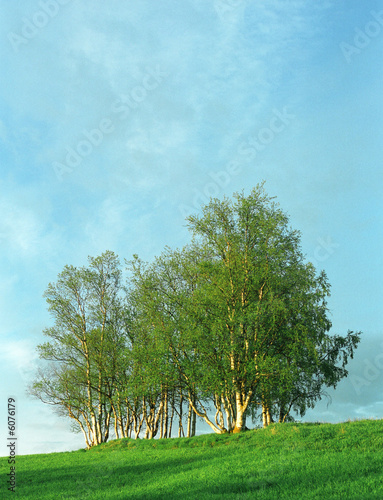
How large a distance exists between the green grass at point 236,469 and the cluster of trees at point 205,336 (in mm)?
4116

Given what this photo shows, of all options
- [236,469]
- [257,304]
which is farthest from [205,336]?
[236,469]

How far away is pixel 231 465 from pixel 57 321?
23322 millimetres

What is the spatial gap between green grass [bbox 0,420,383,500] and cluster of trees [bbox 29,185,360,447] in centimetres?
412

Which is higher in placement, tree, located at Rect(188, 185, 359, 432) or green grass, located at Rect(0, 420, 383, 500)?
tree, located at Rect(188, 185, 359, 432)

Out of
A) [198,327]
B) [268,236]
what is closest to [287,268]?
[268,236]

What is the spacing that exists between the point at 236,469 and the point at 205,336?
38.5 feet

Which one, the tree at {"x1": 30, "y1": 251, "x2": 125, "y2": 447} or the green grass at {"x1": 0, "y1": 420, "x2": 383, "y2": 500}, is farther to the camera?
the tree at {"x1": 30, "y1": 251, "x2": 125, "y2": 447}

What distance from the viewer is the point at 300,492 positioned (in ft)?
37.1

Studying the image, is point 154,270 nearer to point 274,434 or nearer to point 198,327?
point 198,327

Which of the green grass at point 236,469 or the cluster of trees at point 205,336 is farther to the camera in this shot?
the cluster of trees at point 205,336

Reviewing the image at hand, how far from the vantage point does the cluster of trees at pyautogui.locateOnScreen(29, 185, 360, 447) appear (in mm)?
25391

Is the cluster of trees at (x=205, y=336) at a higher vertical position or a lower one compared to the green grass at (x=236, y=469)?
higher

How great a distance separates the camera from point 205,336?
26.0 metres

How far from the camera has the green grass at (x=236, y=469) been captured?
11.9m
